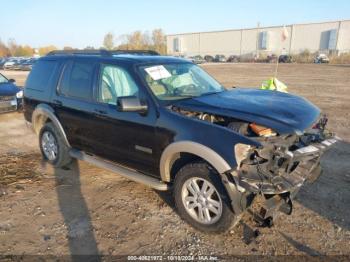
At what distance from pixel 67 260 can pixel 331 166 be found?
4.30 metres

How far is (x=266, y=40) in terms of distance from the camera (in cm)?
7762

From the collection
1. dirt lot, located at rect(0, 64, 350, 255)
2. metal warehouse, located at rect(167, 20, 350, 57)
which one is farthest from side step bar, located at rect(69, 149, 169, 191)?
metal warehouse, located at rect(167, 20, 350, 57)

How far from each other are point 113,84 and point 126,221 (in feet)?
5.97

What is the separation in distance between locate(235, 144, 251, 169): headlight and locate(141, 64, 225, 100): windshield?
1.17 meters

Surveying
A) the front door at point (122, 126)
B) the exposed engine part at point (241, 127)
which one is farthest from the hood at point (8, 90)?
the exposed engine part at point (241, 127)

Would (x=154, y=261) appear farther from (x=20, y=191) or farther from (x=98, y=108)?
(x=20, y=191)

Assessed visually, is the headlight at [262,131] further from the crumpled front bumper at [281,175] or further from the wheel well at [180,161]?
the wheel well at [180,161]

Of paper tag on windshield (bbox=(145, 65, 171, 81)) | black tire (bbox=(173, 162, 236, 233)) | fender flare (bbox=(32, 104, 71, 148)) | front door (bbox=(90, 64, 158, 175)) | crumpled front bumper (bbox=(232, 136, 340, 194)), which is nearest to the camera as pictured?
crumpled front bumper (bbox=(232, 136, 340, 194))

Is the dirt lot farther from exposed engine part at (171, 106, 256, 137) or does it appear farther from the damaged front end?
exposed engine part at (171, 106, 256, 137)

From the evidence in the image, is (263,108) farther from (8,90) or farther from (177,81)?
(8,90)

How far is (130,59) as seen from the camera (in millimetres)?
4199

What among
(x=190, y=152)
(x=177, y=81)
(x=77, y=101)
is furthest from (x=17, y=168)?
(x=190, y=152)

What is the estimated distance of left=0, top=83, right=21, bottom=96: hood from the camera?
9106mm

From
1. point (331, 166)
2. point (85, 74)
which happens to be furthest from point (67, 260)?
point (331, 166)
